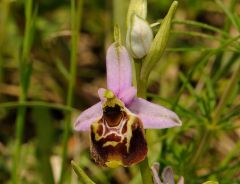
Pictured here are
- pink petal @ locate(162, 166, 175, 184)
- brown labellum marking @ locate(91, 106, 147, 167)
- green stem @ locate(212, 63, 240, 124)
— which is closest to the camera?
brown labellum marking @ locate(91, 106, 147, 167)

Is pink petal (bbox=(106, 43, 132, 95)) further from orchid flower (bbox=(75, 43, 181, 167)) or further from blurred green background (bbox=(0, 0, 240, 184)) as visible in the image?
blurred green background (bbox=(0, 0, 240, 184))

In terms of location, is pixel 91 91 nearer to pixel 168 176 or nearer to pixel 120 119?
pixel 168 176

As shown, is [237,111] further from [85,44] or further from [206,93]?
[85,44]

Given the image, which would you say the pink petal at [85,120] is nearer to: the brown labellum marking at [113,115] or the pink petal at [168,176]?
the brown labellum marking at [113,115]

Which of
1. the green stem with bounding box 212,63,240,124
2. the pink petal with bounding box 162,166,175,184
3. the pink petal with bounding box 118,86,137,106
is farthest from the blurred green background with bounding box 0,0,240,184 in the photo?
the pink petal with bounding box 118,86,137,106

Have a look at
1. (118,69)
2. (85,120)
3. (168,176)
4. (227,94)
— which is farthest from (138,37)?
(227,94)
